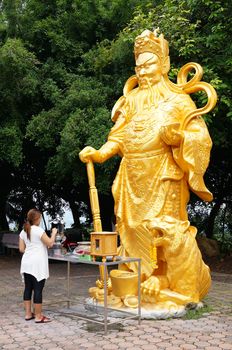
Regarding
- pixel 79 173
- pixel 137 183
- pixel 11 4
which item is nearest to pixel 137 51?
pixel 137 183

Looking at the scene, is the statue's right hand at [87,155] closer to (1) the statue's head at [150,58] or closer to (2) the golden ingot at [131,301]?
(1) the statue's head at [150,58]

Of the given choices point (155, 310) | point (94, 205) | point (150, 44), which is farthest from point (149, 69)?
point (155, 310)

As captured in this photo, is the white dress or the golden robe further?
the golden robe

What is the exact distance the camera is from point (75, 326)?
5.11 meters

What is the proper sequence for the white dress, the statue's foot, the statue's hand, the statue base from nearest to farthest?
1. the white dress
2. the statue base
3. the statue's foot
4. the statue's hand

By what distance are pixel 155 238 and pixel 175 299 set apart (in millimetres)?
689

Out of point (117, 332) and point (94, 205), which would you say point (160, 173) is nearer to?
point (94, 205)

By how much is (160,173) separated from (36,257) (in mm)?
1718

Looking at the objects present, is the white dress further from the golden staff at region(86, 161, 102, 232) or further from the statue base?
the statue base

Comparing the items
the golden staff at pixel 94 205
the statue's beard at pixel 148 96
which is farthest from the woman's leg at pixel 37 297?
the statue's beard at pixel 148 96

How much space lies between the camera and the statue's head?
20.4ft

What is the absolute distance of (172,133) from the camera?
5.64m

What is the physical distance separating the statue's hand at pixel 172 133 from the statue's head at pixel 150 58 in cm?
82

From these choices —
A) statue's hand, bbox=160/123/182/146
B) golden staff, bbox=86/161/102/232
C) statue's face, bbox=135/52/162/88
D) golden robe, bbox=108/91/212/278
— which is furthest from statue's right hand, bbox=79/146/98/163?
statue's face, bbox=135/52/162/88
